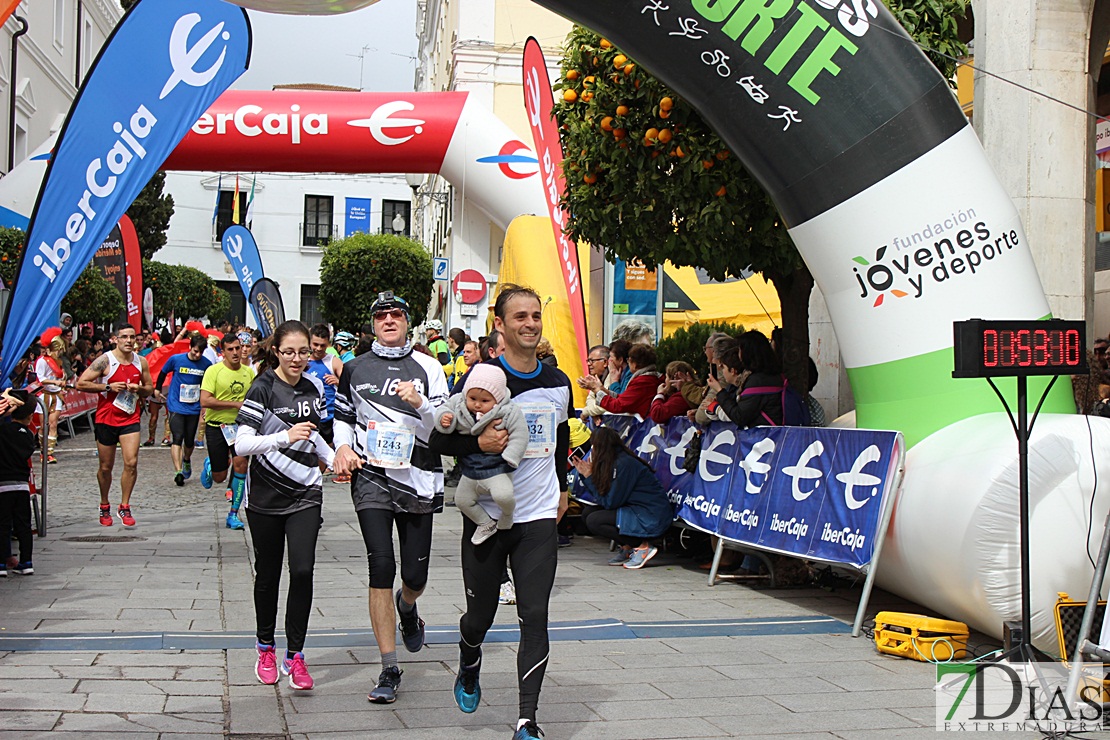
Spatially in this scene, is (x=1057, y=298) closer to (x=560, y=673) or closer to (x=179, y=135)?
(x=560, y=673)

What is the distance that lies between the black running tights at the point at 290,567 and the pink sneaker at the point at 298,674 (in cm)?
7

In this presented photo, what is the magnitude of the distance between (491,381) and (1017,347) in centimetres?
261

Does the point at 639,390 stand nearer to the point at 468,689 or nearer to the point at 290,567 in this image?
the point at 290,567

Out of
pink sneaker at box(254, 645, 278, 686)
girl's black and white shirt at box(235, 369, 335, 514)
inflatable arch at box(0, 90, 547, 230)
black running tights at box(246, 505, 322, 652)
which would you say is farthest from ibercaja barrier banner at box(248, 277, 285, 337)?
pink sneaker at box(254, 645, 278, 686)

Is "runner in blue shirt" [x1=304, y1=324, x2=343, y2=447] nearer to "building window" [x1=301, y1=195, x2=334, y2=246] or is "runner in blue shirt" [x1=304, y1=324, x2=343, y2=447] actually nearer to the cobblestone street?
the cobblestone street

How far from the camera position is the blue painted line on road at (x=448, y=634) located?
6496mm

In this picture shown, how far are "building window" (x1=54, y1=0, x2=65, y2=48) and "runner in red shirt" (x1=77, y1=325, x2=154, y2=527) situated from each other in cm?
2804

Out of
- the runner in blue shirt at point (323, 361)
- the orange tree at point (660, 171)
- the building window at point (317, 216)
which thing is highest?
the building window at point (317, 216)

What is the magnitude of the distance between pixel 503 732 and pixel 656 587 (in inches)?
147

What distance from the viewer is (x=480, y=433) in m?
4.84

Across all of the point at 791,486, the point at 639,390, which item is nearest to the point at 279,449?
the point at 791,486

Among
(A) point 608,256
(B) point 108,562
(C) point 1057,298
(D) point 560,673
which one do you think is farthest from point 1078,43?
(B) point 108,562

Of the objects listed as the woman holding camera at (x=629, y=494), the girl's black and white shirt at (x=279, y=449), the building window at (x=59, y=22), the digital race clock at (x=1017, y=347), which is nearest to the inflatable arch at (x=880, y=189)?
the digital race clock at (x=1017, y=347)

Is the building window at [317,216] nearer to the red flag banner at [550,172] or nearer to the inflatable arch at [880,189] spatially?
the red flag banner at [550,172]
